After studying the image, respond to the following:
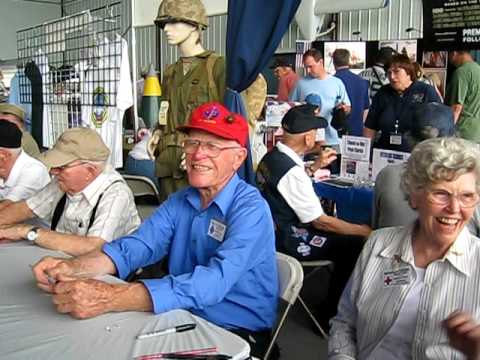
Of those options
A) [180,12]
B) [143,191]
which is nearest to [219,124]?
[180,12]

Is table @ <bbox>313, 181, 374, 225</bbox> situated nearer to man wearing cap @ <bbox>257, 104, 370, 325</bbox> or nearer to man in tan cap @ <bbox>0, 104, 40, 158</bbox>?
man wearing cap @ <bbox>257, 104, 370, 325</bbox>

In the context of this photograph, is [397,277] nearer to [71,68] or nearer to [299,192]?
[299,192]

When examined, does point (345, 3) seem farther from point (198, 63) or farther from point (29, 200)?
point (29, 200)

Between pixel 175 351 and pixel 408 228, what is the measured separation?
0.76m

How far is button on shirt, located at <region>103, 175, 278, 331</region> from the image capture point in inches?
59.8

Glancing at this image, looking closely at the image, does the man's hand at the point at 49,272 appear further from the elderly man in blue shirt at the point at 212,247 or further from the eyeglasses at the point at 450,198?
the eyeglasses at the point at 450,198

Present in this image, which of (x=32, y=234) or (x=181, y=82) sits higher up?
(x=181, y=82)

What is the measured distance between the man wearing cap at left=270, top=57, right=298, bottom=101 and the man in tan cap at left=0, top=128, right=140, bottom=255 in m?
4.33

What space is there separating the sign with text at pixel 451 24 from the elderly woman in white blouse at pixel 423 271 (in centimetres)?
422

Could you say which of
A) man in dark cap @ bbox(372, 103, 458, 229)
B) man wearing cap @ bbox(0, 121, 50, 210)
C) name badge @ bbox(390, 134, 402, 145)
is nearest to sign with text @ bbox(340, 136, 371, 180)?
name badge @ bbox(390, 134, 402, 145)

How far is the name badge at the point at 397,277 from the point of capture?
149 centimetres

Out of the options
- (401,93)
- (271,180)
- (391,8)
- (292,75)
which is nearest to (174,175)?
(271,180)

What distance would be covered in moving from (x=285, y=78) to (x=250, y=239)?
16.9 feet

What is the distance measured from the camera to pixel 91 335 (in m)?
1.29
